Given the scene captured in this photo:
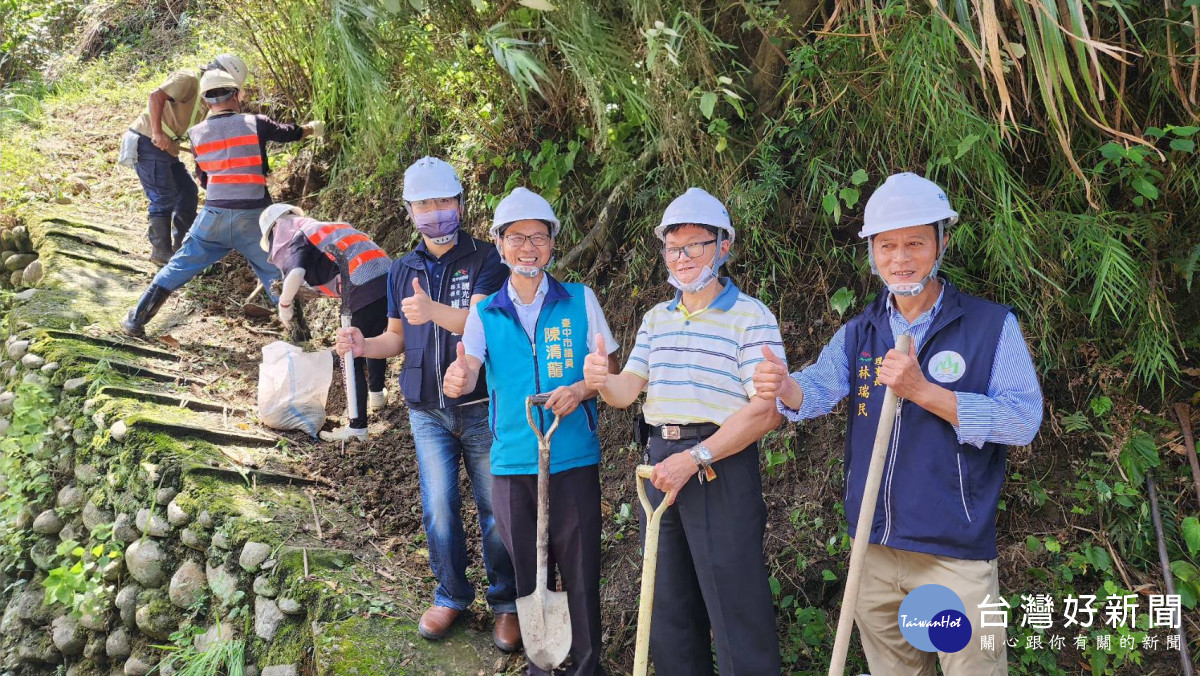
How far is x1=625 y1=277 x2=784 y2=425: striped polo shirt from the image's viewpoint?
8.48ft

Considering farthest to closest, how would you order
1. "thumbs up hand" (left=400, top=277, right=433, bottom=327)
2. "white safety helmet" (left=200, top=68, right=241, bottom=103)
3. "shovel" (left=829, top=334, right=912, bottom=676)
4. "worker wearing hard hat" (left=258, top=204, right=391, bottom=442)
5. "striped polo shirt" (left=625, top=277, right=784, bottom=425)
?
"white safety helmet" (left=200, top=68, right=241, bottom=103)
"worker wearing hard hat" (left=258, top=204, right=391, bottom=442)
"thumbs up hand" (left=400, top=277, right=433, bottom=327)
"striped polo shirt" (left=625, top=277, right=784, bottom=425)
"shovel" (left=829, top=334, right=912, bottom=676)

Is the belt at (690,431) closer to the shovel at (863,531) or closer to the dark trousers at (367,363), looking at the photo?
the shovel at (863,531)

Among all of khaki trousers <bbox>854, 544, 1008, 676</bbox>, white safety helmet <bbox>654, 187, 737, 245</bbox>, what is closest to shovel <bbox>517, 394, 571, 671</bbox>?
white safety helmet <bbox>654, 187, 737, 245</bbox>

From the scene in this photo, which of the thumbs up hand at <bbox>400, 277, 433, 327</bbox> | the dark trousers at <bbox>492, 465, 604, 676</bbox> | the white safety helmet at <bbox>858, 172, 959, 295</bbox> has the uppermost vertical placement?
the white safety helmet at <bbox>858, 172, 959, 295</bbox>

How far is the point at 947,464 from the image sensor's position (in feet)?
7.71

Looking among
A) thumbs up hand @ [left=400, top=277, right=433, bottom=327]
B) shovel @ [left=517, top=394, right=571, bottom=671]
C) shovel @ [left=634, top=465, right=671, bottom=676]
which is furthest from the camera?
thumbs up hand @ [left=400, top=277, right=433, bottom=327]

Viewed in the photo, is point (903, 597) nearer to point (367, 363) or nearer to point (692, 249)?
point (692, 249)

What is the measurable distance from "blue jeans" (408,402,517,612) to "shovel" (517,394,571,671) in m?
0.40

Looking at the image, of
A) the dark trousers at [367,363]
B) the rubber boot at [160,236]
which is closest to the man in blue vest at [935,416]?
the dark trousers at [367,363]

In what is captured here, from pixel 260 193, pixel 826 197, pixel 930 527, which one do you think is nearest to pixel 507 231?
pixel 826 197

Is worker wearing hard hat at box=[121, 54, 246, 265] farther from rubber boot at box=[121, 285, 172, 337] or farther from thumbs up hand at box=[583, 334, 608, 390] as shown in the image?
thumbs up hand at box=[583, 334, 608, 390]

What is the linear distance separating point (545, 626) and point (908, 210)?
1.78m

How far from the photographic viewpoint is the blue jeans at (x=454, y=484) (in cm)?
338

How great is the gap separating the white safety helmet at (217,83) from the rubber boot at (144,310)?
1.25m
